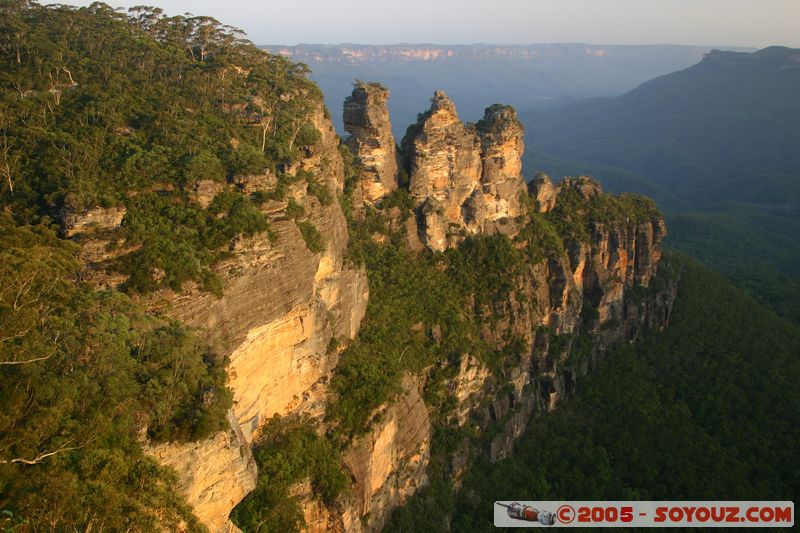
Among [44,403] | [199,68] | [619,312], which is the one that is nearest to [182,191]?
[44,403]

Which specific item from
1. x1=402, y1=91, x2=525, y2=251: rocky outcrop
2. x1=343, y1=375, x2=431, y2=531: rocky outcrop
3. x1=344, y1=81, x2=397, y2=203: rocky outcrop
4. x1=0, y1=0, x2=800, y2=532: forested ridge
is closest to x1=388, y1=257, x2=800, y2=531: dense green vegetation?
x1=0, y1=0, x2=800, y2=532: forested ridge

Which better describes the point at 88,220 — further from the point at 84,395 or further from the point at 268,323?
the point at 84,395

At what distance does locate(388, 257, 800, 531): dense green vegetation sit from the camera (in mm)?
35531

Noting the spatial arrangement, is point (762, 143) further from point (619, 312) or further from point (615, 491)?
point (615, 491)

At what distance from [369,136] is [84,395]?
27335 mm

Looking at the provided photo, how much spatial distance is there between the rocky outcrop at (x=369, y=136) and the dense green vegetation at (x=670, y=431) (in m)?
19.4

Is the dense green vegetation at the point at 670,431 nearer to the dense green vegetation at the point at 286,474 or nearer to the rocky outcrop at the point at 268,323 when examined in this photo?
the dense green vegetation at the point at 286,474

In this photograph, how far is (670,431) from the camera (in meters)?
39.2

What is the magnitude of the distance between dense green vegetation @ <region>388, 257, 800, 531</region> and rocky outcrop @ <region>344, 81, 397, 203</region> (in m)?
19.4

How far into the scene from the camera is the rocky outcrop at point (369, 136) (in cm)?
3850

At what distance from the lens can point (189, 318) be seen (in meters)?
20.7

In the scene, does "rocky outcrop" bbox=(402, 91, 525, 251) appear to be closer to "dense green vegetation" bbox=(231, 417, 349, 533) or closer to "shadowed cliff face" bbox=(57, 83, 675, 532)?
"shadowed cliff face" bbox=(57, 83, 675, 532)

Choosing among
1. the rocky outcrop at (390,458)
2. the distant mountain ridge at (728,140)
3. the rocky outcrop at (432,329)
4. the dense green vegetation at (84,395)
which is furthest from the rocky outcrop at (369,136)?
the distant mountain ridge at (728,140)

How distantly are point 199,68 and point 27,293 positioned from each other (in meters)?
21.5
